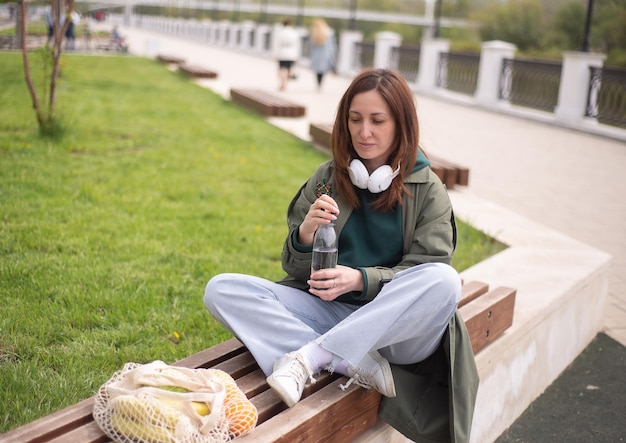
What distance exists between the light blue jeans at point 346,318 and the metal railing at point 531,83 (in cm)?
1412

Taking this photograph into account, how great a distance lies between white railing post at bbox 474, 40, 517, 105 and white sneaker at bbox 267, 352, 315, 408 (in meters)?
15.7

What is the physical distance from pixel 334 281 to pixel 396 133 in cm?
69

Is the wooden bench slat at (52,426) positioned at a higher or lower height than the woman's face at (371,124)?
lower

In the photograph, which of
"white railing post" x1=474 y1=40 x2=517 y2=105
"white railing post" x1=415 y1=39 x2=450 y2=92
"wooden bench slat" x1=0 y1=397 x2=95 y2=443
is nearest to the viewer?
"wooden bench slat" x1=0 y1=397 x2=95 y2=443

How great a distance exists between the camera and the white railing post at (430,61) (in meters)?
20.3

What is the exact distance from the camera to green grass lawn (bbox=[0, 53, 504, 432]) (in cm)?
340

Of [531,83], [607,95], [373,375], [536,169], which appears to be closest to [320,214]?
[373,375]

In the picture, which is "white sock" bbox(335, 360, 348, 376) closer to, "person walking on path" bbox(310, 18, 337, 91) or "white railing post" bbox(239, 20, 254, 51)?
"person walking on path" bbox(310, 18, 337, 91)

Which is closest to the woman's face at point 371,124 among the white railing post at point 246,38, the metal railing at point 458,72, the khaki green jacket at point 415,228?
the khaki green jacket at point 415,228

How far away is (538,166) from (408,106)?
755cm

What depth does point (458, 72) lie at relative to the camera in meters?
19.9

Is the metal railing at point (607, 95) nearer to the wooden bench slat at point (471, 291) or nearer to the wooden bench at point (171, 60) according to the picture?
the wooden bench slat at point (471, 291)

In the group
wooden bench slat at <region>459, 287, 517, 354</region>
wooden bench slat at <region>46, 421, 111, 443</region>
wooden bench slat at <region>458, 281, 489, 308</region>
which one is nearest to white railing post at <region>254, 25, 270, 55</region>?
wooden bench slat at <region>458, 281, 489, 308</region>

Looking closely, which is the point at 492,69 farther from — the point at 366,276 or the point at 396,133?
the point at 366,276
